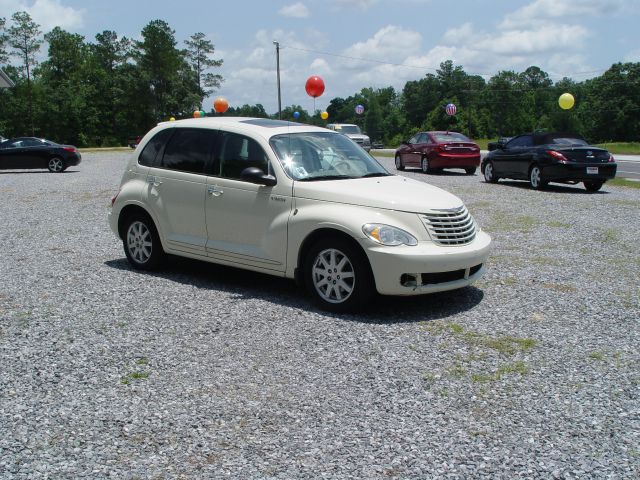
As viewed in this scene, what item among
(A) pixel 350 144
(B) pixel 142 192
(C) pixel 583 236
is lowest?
(C) pixel 583 236

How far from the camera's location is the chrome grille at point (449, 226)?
6.04 metres

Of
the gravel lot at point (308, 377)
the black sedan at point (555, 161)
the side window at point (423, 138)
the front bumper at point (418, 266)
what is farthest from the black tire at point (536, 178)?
the front bumper at point (418, 266)

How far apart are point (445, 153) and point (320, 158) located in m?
16.5

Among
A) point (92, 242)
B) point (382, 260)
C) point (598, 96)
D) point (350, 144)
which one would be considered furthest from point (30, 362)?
point (598, 96)

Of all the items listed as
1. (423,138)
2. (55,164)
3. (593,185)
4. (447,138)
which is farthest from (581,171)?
(55,164)

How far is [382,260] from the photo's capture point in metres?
5.81

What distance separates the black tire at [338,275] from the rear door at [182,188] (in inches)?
59.1

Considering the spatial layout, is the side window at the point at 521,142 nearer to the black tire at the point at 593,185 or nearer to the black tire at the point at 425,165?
the black tire at the point at 593,185

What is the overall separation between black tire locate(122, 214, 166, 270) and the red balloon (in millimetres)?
16681

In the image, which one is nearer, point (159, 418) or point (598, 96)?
point (159, 418)

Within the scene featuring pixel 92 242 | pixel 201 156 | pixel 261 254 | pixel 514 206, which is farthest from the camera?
pixel 514 206

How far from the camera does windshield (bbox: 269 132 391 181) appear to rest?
22.1 ft

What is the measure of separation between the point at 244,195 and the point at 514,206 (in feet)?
29.3

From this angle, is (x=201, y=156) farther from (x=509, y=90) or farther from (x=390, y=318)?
(x=509, y=90)
